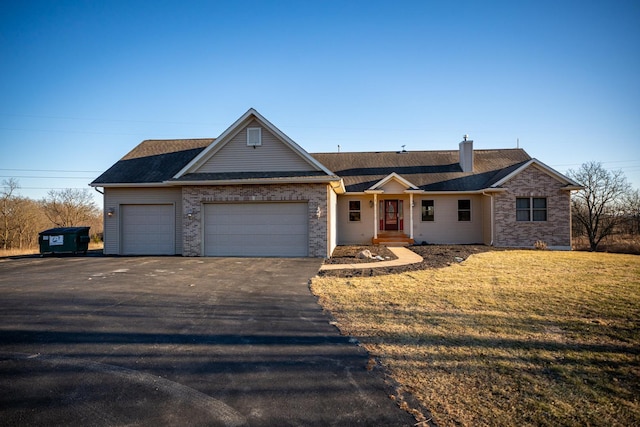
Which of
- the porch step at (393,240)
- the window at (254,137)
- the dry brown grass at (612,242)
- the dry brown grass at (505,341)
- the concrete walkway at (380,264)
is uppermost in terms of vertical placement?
the window at (254,137)

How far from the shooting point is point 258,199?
45.4 ft

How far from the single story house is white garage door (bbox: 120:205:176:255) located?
46mm

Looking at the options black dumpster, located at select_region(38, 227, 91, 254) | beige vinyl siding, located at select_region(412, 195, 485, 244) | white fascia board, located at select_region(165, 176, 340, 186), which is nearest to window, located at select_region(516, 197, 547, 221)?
beige vinyl siding, located at select_region(412, 195, 485, 244)

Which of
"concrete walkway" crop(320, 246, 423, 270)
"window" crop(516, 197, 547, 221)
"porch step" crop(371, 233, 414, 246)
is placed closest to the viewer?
"concrete walkway" crop(320, 246, 423, 270)

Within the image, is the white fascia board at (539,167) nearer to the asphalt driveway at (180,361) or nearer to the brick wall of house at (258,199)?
the brick wall of house at (258,199)

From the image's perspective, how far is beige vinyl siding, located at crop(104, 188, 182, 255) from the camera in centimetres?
1516

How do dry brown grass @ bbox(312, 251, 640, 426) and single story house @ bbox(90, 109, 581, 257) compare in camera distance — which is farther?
single story house @ bbox(90, 109, 581, 257)

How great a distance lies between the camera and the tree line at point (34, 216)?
26.1 meters

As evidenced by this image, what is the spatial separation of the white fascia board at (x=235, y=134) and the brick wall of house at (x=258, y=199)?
0.97m

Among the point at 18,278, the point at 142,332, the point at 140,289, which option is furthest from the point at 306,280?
the point at 18,278

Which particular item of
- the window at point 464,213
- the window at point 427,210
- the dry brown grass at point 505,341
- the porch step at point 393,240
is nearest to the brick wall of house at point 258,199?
the dry brown grass at point 505,341

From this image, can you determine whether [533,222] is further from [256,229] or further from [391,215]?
[256,229]

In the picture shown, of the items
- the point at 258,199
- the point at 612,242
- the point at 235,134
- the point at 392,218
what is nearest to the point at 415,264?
the point at 258,199

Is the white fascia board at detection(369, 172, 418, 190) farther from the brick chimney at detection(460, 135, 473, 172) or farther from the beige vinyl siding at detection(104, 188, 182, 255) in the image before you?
the beige vinyl siding at detection(104, 188, 182, 255)
